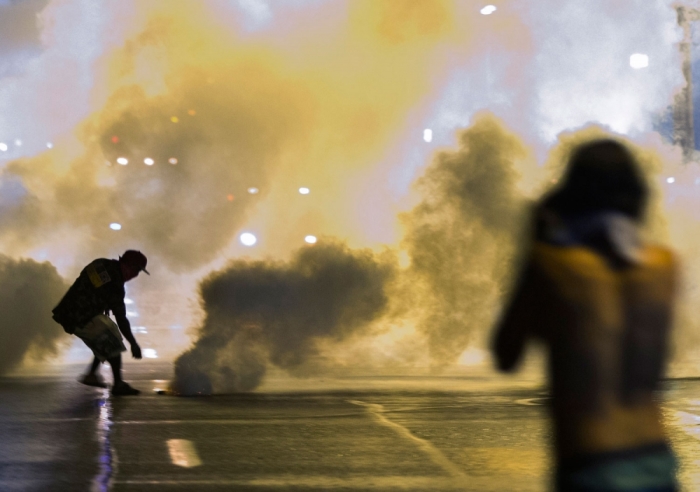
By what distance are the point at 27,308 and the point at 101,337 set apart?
4386 mm

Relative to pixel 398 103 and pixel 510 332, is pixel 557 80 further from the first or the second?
pixel 510 332

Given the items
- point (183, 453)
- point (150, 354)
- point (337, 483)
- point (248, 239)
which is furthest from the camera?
point (248, 239)

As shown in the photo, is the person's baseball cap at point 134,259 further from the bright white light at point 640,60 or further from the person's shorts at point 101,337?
the bright white light at point 640,60

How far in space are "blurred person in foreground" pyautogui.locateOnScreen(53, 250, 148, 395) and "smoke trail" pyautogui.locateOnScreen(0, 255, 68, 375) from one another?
12.7ft

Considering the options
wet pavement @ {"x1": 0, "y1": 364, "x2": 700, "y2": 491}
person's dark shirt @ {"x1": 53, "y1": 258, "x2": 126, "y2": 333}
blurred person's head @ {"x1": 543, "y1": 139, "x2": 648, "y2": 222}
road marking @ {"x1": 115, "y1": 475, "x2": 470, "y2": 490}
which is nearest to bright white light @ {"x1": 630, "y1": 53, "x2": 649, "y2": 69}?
wet pavement @ {"x1": 0, "y1": 364, "x2": 700, "y2": 491}

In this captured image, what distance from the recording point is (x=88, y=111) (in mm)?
16969

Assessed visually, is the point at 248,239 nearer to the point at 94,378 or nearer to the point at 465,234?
the point at 465,234

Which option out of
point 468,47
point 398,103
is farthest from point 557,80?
point 398,103

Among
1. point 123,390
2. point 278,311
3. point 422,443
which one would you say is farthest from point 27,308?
point 422,443

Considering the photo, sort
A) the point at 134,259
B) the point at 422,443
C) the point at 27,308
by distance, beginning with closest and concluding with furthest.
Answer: the point at 422,443 → the point at 134,259 → the point at 27,308

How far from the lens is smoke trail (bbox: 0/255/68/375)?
40.3 feet

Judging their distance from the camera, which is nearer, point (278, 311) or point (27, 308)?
point (278, 311)

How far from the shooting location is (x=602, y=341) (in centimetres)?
214

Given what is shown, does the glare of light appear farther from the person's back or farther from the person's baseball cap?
the person's back
